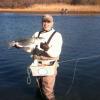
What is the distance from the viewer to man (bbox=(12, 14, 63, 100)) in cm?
752

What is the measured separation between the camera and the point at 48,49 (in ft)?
24.5

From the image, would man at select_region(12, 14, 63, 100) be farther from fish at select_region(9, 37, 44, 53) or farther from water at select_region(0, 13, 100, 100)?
water at select_region(0, 13, 100, 100)

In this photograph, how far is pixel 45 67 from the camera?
25.7 ft

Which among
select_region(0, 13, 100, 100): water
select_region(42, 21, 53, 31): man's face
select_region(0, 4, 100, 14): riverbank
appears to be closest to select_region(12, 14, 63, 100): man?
select_region(42, 21, 53, 31): man's face

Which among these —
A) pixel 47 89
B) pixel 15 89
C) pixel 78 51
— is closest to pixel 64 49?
pixel 78 51

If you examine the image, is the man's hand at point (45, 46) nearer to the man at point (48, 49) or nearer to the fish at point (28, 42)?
the man at point (48, 49)

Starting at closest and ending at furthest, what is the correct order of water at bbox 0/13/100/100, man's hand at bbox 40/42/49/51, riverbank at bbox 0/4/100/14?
man's hand at bbox 40/42/49/51, water at bbox 0/13/100/100, riverbank at bbox 0/4/100/14

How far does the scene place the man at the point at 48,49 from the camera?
7.52 meters

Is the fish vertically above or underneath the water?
above

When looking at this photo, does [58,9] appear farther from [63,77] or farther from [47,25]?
[47,25]

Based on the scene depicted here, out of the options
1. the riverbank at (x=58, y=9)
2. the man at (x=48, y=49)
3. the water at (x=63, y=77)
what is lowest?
the riverbank at (x=58, y=9)

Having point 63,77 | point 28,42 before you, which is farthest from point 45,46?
point 63,77

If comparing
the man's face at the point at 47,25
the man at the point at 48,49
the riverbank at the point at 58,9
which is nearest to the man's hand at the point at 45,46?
the man at the point at 48,49

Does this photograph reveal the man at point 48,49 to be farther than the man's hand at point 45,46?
Yes
